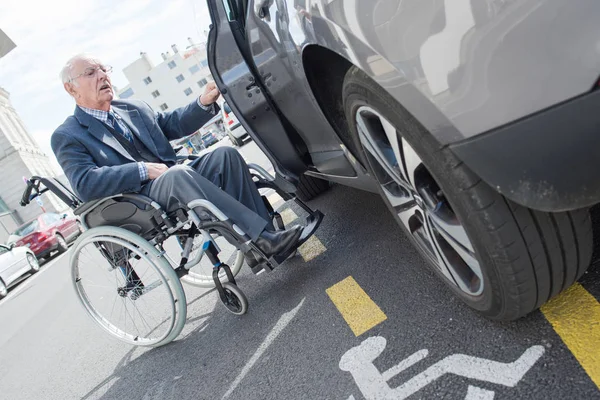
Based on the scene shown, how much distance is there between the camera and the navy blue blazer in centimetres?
228

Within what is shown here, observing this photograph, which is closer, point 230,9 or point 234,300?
point 230,9

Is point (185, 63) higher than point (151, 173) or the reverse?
higher

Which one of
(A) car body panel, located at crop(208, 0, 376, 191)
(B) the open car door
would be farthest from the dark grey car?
(B) the open car door

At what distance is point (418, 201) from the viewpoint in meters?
1.42

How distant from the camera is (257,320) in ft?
7.67

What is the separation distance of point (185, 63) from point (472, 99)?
7582 centimetres

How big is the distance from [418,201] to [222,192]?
3.98 feet

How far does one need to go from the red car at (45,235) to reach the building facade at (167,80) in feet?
199

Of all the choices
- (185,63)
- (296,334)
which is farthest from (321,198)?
(185,63)

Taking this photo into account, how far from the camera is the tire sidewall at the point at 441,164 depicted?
1079 millimetres

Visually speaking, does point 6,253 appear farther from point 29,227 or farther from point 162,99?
point 162,99

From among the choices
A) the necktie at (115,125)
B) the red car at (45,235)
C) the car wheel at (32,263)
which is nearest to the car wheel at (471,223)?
the necktie at (115,125)

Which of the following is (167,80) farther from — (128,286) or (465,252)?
(465,252)

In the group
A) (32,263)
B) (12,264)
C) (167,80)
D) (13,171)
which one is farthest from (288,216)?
(167,80)
